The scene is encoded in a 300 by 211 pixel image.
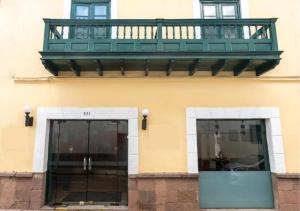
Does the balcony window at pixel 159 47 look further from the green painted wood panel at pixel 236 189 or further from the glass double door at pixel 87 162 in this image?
the green painted wood panel at pixel 236 189

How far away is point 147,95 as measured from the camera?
6.60 meters

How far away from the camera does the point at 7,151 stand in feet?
20.9

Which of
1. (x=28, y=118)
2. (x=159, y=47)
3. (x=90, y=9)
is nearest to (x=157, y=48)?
(x=159, y=47)

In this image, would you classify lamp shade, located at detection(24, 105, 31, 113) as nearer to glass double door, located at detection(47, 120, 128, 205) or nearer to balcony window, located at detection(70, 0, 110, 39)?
glass double door, located at detection(47, 120, 128, 205)

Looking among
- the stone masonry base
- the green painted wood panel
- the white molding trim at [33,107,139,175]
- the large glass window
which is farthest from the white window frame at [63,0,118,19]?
the green painted wood panel

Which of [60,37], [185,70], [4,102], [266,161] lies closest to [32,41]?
[60,37]

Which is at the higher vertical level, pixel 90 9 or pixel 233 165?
pixel 90 9

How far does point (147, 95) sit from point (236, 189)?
3.54 meters

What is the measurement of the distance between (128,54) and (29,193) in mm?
4472

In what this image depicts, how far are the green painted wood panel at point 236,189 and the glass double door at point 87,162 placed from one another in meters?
2.23

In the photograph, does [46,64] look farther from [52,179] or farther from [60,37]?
[52,179]

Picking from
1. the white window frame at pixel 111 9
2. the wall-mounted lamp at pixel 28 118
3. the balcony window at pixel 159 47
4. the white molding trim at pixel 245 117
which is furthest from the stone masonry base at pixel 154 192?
the white window frame at pixel 111 9

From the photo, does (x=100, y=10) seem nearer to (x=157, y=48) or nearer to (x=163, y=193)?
(x=157, y=48)

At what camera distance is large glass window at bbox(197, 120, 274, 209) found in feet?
20.8
